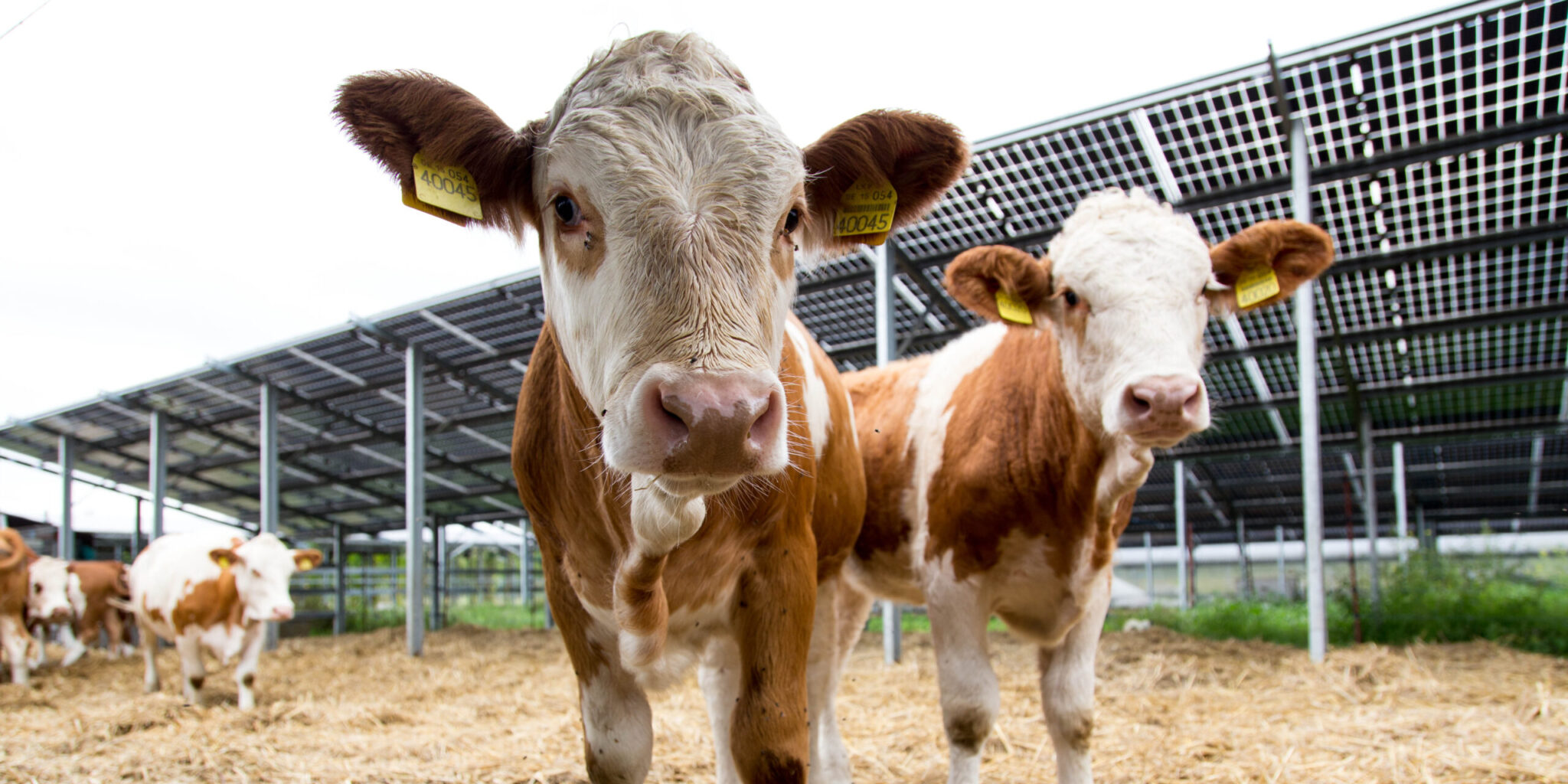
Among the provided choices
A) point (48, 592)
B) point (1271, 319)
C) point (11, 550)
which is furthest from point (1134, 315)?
point (48, 592)

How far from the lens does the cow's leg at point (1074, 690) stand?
3.41 metres

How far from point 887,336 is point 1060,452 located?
16.9 ft

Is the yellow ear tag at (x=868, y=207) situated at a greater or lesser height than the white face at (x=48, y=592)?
greater

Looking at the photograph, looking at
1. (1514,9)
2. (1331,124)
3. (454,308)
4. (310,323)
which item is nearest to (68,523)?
(310,323)

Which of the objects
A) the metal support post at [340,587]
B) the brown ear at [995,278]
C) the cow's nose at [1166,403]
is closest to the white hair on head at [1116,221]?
the brown ear at [995,278]

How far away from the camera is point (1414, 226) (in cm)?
→ 873

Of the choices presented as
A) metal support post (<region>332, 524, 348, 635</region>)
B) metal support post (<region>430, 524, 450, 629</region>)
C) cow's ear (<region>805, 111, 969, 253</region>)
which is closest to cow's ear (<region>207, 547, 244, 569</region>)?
cow's ear (<region>805, 111, 969, 253</region>)

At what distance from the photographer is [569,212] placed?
179cm

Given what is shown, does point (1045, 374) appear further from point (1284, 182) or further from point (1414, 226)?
point (1414, 226)

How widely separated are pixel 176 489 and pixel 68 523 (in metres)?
7.50

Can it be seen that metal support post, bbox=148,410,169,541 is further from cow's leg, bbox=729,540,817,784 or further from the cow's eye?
the cow's eye

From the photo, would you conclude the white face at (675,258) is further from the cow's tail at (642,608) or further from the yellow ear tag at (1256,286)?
the yellow ear tag at (1256,286)

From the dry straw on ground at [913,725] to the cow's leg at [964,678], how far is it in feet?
2.44

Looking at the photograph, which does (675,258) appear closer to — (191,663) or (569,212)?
(569,212)
